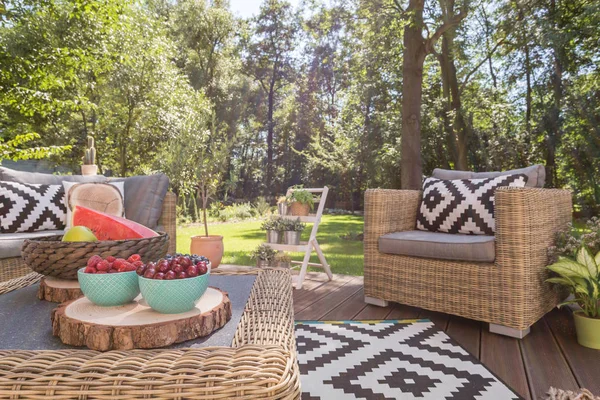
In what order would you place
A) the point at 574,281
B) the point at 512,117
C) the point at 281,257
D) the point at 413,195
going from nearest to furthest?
the point at 574,281
the point at 413,195
the point at 281,257
the point at 512,117

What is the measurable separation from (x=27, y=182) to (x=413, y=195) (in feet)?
9.34

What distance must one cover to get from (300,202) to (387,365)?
1.89 m

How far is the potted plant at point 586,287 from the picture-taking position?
6.01ft

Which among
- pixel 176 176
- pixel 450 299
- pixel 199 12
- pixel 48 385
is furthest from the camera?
pixel 199 12

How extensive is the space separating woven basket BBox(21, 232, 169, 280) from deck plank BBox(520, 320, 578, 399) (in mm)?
1486

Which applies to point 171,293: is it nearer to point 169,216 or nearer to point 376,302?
point 376,302

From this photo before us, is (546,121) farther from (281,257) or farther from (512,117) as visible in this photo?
(281,257)

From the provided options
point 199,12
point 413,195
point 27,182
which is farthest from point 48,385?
point 199,12

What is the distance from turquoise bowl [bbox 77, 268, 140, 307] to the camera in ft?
2.96

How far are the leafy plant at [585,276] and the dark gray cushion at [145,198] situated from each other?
97.8 inches

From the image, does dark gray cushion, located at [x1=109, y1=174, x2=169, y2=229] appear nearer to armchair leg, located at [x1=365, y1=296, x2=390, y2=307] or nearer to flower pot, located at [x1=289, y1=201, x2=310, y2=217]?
flower pot, located at [x1=289, y1=201, x2=310, y2=217]

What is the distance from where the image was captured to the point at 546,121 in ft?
23.3

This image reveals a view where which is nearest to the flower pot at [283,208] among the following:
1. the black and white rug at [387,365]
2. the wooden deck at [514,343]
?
the wooden deck at [514,343]

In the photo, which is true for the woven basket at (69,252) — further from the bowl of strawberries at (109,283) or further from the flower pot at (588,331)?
the flower pot at (588,331)
